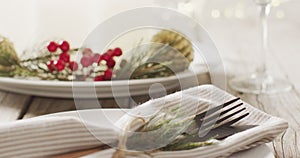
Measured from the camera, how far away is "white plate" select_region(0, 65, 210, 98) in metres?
1.16

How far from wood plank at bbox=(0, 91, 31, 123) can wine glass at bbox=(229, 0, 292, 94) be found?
490mm

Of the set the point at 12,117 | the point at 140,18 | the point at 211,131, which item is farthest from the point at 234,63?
the point at 211,131

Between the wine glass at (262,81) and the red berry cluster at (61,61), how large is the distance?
0.38 metres

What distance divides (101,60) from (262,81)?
414 millimetres

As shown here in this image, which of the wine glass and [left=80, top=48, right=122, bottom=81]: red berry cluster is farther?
the wine glass

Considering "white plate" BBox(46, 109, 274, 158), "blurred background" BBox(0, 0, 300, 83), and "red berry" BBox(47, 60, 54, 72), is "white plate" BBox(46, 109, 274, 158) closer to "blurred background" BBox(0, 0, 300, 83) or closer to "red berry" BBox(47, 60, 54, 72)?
"red berry" BBox(47, 60, 54, 72)

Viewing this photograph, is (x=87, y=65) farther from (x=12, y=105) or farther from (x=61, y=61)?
(x=12, y=105)

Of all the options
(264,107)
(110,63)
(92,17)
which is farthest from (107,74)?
(92,17)

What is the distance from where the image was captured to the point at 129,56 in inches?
50.0

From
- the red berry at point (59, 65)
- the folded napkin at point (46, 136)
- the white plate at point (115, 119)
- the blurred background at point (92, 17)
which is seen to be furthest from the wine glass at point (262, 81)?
the blurred background at point (92, 17)

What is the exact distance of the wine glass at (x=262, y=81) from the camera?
4.42ft

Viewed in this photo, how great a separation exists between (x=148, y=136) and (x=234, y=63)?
3.09 feet

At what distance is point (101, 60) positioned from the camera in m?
1.27

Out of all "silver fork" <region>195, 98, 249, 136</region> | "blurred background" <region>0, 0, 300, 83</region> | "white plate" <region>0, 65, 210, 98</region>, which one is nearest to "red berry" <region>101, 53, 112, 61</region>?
"white plate" <region>0, 65, 210, 98</region>
